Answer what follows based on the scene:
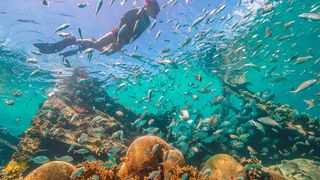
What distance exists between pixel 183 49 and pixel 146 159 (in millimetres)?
18152

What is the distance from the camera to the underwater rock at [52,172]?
248 inches

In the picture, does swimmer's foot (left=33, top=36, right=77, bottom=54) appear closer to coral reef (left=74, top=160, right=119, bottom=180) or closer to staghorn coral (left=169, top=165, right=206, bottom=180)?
coral reef (left=74, top=160, right=119, bottom=180)

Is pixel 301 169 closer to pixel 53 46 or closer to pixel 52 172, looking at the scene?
pixel 52 172

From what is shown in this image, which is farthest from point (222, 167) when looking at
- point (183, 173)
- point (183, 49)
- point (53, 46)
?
point (183, 49)

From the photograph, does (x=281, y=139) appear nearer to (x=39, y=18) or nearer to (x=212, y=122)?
(x=212, y=122)

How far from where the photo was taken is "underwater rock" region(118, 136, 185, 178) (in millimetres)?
7582

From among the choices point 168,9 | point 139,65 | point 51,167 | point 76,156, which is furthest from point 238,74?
point 51,167

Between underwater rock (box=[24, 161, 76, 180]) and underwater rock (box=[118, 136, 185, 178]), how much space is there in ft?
5.24

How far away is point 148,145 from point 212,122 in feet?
13.4

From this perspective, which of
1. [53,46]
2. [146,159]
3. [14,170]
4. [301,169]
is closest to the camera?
[146,159]

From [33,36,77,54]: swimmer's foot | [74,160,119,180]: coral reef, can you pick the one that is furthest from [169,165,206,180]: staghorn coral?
[33,36,77,54]: swimmer's foot

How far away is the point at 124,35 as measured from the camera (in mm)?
13539

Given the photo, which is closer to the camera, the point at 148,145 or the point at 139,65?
the point at 148,145

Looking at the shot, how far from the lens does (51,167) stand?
6562 mm
